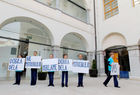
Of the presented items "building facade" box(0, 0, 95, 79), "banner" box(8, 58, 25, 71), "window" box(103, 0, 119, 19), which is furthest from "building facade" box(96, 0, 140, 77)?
"banner" box(8, 58, 25, 71)

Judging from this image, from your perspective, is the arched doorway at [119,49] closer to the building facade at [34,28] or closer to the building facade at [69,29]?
the building facade at [69,29]

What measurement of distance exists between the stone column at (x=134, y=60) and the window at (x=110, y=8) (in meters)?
3.96

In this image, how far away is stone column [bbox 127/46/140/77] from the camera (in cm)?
744

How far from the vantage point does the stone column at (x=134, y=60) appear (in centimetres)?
744

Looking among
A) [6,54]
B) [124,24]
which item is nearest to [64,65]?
[6,54]

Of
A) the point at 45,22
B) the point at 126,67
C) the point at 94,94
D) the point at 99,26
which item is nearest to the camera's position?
the point at 94,94

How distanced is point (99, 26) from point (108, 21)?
3.61 ft

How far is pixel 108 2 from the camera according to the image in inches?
416

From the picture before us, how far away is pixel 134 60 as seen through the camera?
7668 mm

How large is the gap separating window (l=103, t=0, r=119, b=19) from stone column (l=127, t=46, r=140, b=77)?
396cm

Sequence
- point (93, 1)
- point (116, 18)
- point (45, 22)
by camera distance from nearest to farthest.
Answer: point (45, 22) < point (116, 18) < point (93, 1)

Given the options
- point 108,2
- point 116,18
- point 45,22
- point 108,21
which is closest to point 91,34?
point 108,21

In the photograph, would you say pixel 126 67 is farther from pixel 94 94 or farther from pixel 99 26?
pixel 94 94

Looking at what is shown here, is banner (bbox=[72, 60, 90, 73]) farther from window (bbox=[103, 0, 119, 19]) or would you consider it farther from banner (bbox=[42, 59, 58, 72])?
window (bbox=[103, 0, 119, 19])
